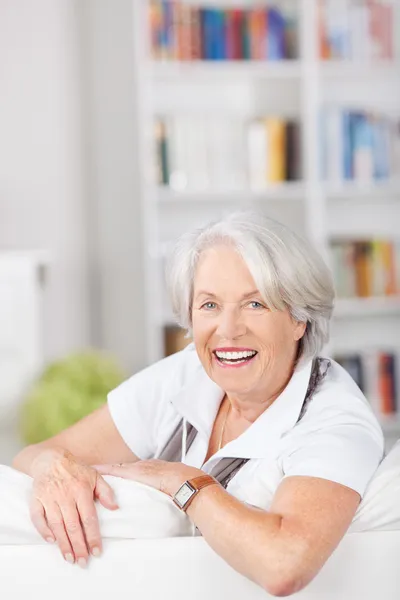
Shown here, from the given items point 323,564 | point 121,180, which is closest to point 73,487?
point 323,564

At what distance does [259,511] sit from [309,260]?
41cm

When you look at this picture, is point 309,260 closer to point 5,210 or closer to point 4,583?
point 4,583

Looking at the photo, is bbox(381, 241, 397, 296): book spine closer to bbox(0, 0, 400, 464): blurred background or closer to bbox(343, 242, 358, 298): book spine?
bbox(0, 0, 400, 464): blurred background

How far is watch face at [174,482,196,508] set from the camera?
147cm

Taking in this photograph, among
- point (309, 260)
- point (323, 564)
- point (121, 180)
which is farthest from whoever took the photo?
point (121, 180)

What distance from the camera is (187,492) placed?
58.0 inches

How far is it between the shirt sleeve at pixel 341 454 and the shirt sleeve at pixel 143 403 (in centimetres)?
41

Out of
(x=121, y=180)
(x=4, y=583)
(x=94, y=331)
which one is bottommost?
(x=94, y=331)

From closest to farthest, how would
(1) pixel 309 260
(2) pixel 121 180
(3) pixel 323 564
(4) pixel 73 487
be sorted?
(3) pixel 323 564, (4) pixel 73 487, (1) pixel 309 260, (2) pixel 121 180

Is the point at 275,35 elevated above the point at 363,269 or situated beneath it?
elevated above

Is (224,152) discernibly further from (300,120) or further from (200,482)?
(200,482)

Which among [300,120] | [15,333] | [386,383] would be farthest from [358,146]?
[15,333]

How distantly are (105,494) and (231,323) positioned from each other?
1.14ft

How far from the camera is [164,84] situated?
478 centimetres
